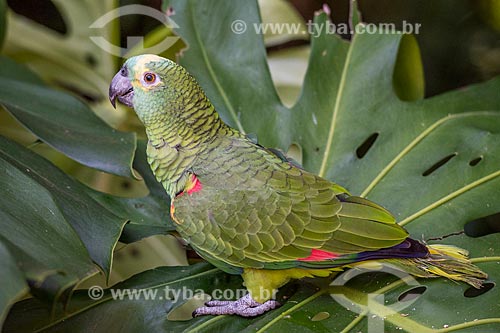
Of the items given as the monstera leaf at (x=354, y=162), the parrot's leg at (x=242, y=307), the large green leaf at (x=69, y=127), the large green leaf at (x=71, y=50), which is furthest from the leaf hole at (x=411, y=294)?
the large green leaf at (x=71, y=50)

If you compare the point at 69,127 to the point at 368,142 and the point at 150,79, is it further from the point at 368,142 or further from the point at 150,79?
the point at 368,142

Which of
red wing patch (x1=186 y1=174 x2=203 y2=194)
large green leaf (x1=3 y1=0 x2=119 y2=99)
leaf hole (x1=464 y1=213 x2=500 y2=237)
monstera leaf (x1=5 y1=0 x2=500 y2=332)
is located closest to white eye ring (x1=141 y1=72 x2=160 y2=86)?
red wing patch (x1=186 y1=174 x2=203 y2=194)

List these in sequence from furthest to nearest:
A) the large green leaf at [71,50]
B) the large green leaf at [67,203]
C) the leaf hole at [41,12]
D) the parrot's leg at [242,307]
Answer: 1. the leaf hole at [41,12]
2. the large green leaf at [71,50]
3. the parrot's leg at [242,307]
4. the large green leaf at [67,203]

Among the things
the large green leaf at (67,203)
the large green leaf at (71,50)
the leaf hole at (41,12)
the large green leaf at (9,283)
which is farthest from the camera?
the leaf hole at (41,12)

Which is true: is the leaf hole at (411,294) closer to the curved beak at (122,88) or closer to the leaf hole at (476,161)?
the leaf hole at (476,161)

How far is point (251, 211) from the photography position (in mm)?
722

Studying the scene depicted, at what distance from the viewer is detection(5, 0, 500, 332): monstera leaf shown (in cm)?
74

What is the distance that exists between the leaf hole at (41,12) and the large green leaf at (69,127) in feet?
3.02

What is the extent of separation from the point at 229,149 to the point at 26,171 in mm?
249

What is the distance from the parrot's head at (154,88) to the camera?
2.44ft

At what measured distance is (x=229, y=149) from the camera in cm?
78

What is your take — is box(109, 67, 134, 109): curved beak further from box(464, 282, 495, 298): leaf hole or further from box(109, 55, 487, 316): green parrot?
box(464, 282, 495, 298): leaf hole

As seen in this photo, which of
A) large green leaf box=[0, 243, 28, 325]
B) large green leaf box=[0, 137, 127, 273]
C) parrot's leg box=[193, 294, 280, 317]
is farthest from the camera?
parrot's leg box=[193, 294, 280, 317]

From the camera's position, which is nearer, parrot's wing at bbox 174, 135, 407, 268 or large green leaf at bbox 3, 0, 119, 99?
parrot's wing at bbox 174, 135, 407, 268
